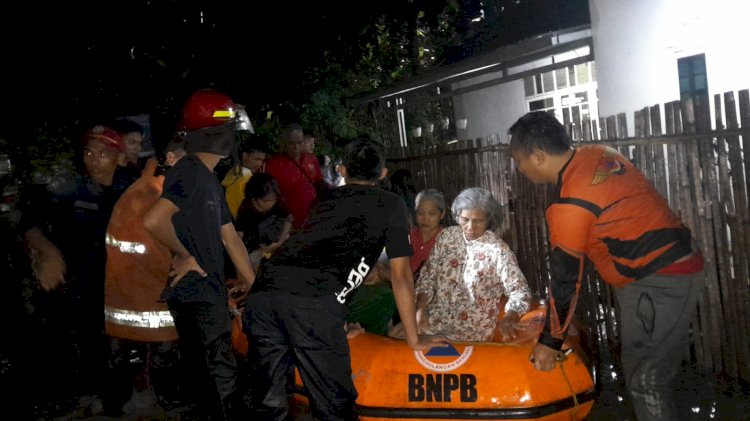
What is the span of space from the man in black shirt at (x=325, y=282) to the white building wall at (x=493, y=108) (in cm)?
1036

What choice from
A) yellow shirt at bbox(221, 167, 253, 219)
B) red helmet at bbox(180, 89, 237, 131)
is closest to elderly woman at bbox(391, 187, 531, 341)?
red helmet at bbox(180, 89, 237, 131)

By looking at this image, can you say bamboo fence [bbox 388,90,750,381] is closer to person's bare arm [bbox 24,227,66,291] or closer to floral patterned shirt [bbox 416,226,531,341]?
floral patterned shirt [bbox 416,226,531,341]

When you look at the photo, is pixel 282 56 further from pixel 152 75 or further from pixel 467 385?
pixel 467 385

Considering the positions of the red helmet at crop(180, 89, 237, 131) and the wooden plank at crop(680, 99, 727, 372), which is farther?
the wooden plank at crop(680, 99, 727, 372)

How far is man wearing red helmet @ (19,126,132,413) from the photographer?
4234mm

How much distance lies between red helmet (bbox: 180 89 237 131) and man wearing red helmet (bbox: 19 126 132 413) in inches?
50.4

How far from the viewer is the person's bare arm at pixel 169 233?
329 centimetres

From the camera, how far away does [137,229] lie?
13.6ft

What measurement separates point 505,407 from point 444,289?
3.93ft

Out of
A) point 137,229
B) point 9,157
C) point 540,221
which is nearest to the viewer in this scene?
point 137,229

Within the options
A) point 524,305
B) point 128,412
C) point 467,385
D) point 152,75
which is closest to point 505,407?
point 467,385

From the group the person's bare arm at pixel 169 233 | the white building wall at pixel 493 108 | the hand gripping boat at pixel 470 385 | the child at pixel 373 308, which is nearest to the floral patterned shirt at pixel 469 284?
the child at pixel 373 308

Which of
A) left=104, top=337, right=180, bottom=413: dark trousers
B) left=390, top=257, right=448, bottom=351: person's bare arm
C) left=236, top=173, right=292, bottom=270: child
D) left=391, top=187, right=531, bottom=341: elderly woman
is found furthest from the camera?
left=236, top=173, right=292, bottom=270: child

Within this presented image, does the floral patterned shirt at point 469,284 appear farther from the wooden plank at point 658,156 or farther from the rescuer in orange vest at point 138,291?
the rescuer in orange vest at point 138,291
